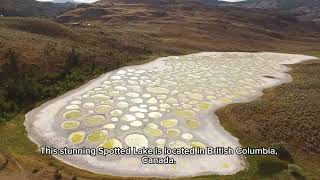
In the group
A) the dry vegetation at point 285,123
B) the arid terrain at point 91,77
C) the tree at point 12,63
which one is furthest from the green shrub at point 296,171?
the tree at point 12,63

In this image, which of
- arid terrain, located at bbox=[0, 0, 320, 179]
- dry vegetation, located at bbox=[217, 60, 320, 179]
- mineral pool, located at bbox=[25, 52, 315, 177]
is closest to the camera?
arid terrain, located at bbox=[0, 0, 320, 179]

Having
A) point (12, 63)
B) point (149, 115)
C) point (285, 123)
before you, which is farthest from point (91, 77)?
point (285, 123)

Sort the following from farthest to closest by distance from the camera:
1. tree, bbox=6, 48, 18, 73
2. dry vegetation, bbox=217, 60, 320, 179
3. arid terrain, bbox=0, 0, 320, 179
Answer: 1. tree, bbox=6, 48, 18, 73
2. dry vegetation, bbox=217, 60, 320, 179
3. arid terrain, bbox=0, 0, 320, 179

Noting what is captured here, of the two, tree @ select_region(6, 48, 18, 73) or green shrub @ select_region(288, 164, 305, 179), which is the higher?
tree @ select_region(6, 48, 18, 73)

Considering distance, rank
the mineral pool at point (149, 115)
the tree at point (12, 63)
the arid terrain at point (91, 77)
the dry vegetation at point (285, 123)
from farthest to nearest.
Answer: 1. the tree at point (12, 63)
2. the dry vegetation at point (285, 123)
3. the mineral pool at point (149, 115)
4. the arid terrain at point (91, 77)

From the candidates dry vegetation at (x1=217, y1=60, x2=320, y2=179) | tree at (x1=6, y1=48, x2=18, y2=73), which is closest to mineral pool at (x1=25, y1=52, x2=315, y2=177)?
dry vegetation at (x1=217, y1=60, x2=320, y2=179)

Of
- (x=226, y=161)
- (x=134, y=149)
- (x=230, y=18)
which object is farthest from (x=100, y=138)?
(x=230, y=18)

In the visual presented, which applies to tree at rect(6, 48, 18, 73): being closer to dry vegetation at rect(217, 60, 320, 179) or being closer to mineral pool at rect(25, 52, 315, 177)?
mineral pool at rect(25, 52, 315, 177)

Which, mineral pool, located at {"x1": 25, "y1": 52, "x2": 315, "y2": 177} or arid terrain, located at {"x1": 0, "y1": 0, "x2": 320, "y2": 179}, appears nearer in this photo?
arid terrain, located at {"x1": 0, "y1": 0, "x2": 320, "y2": 179}

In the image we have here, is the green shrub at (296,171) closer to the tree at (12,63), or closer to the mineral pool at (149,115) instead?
the mineral pool at (149,115)
